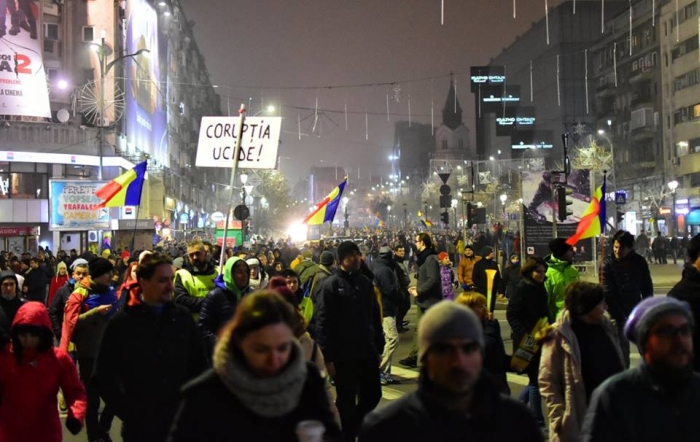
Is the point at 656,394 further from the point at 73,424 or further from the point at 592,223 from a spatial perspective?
the point at 592,223

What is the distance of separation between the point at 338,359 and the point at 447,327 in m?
4.76

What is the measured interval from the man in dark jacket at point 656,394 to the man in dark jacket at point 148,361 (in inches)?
92.4

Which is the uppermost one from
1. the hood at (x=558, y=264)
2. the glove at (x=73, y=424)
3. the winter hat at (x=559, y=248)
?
the winter hat at (x=559, y=248)

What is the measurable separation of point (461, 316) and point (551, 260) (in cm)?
601

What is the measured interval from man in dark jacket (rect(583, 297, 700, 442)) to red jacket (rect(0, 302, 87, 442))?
3.45 m

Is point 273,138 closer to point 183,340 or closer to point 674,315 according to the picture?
point 183,340

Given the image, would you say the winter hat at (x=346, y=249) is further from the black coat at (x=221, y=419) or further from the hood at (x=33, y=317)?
the black coat at (x=221, y=419)

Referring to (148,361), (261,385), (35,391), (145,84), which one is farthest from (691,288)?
(145,84)

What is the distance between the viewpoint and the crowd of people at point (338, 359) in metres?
2.94

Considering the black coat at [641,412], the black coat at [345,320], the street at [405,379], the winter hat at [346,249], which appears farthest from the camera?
the street at [405,379]

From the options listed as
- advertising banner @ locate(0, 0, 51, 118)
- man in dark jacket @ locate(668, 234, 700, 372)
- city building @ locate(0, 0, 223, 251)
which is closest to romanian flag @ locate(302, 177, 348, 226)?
man in dark jacket @ locate(668, 234, 700, 372)

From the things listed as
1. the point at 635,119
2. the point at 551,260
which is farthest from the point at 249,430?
the point at 635,119

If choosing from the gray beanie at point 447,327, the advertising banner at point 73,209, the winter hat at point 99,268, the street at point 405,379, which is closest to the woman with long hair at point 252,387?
the gray beanie at point 447,327

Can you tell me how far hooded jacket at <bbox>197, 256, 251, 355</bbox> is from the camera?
6797mm
